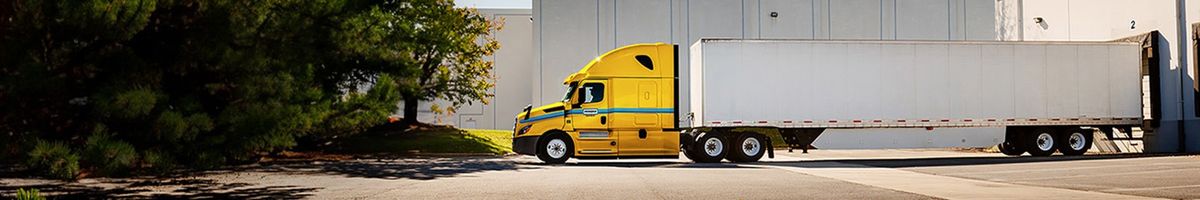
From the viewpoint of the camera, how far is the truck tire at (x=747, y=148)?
21.8 meters

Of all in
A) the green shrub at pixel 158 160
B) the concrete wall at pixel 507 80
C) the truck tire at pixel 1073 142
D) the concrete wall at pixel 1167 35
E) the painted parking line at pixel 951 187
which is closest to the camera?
the green shrub at pixel 158 160

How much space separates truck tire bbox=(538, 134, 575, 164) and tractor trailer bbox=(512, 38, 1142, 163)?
22mm

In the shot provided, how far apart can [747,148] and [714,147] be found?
0.75m

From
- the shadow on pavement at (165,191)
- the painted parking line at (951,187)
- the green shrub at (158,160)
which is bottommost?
the painted parking line at (951,187)

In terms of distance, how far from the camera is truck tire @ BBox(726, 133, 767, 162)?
21781 millimetres

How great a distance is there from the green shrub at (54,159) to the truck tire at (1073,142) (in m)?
22.0

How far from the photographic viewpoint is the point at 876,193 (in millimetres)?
12008

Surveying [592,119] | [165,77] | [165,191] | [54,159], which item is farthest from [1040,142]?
[54,159]

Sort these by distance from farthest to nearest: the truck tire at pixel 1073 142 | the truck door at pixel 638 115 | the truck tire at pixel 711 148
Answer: the truck tire at pixel 1073 142 → the truck tire at pixel 711 148 → the truck door at pixel 638 115

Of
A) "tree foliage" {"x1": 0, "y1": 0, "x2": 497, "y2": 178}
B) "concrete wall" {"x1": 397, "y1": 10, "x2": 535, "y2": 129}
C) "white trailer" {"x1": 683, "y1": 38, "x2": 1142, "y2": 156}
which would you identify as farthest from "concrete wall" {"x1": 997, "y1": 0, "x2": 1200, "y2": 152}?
"concrete wall" {"x1": 397, "y1": 10, "x2": 535, "y2": 129}

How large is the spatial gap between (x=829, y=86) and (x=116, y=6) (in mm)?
16958

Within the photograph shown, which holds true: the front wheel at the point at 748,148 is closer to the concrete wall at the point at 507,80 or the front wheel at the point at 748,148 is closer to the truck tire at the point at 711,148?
the truck tire at the point at 711,148

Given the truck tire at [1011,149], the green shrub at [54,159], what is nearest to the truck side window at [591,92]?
the truck tire at [1011,149]

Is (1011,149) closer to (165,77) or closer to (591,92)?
(591,92)
